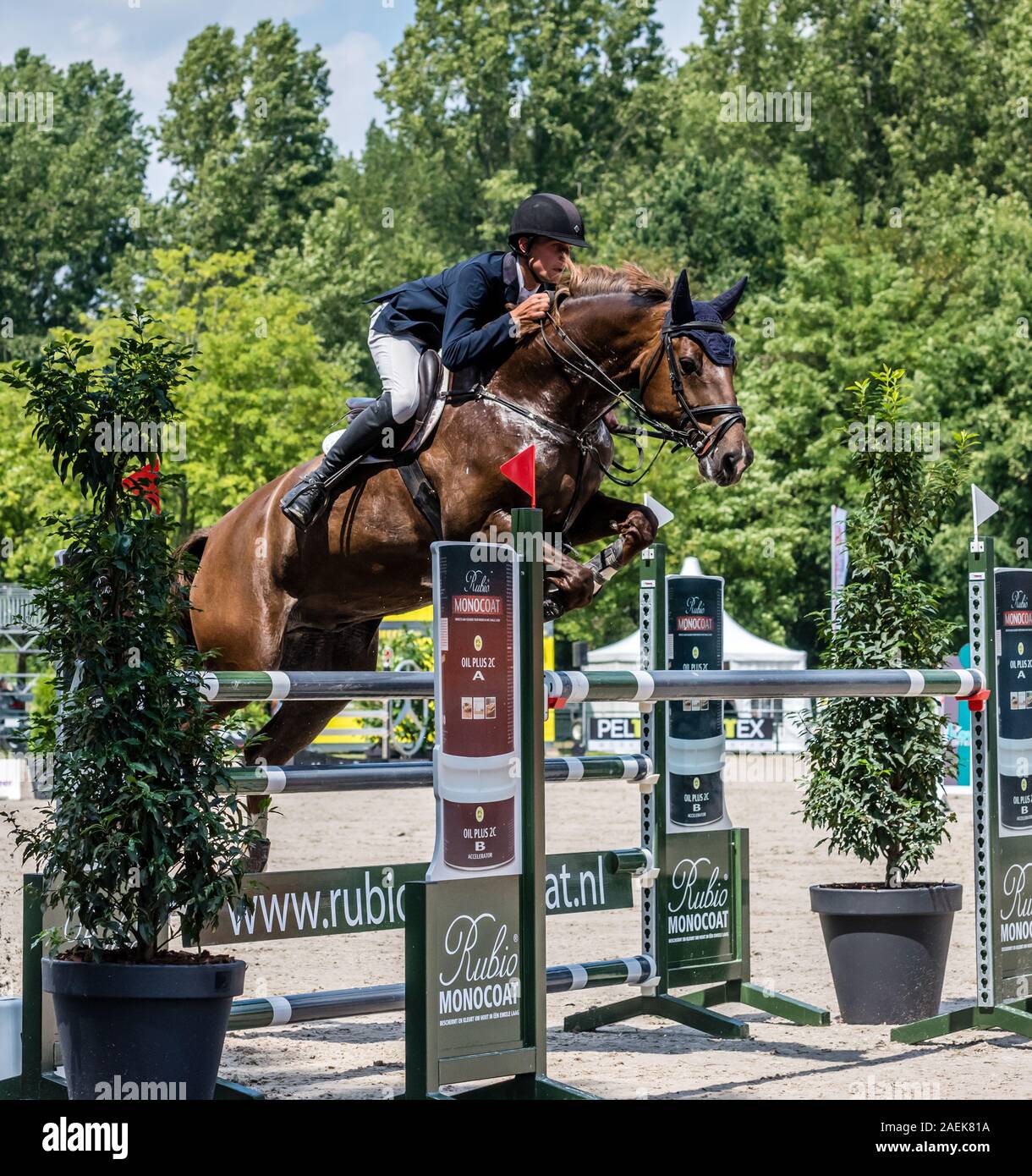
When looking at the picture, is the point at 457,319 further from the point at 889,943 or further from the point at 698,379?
the point at 889,943

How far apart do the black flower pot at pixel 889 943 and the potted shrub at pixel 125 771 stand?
272 centimetres

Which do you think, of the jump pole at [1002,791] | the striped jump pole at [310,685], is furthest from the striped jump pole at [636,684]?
the jump pole at [1002,791]

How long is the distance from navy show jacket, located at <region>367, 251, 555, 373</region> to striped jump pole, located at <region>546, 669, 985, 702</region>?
50.2 inches

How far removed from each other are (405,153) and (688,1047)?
47267mm

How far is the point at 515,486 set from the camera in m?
5.40

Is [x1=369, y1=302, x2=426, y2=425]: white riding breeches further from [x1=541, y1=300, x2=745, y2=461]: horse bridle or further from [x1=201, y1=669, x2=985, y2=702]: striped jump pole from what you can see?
[x1=201, y1=669, x2=985, y2=702]: striped jump pole

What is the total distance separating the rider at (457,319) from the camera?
5.55 m

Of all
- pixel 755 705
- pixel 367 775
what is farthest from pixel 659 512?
pixel 755 705

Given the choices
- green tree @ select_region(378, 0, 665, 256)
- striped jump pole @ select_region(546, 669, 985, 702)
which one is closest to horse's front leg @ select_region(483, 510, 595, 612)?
striped jump pole @ select_region(546, 669, 985, 702)

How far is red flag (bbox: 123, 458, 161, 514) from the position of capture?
13.2 feet

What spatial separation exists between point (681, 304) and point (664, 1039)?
2.67 metres

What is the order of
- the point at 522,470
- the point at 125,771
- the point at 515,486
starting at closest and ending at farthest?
the point at 125,771, the point at 522,470, the point at 515,486
